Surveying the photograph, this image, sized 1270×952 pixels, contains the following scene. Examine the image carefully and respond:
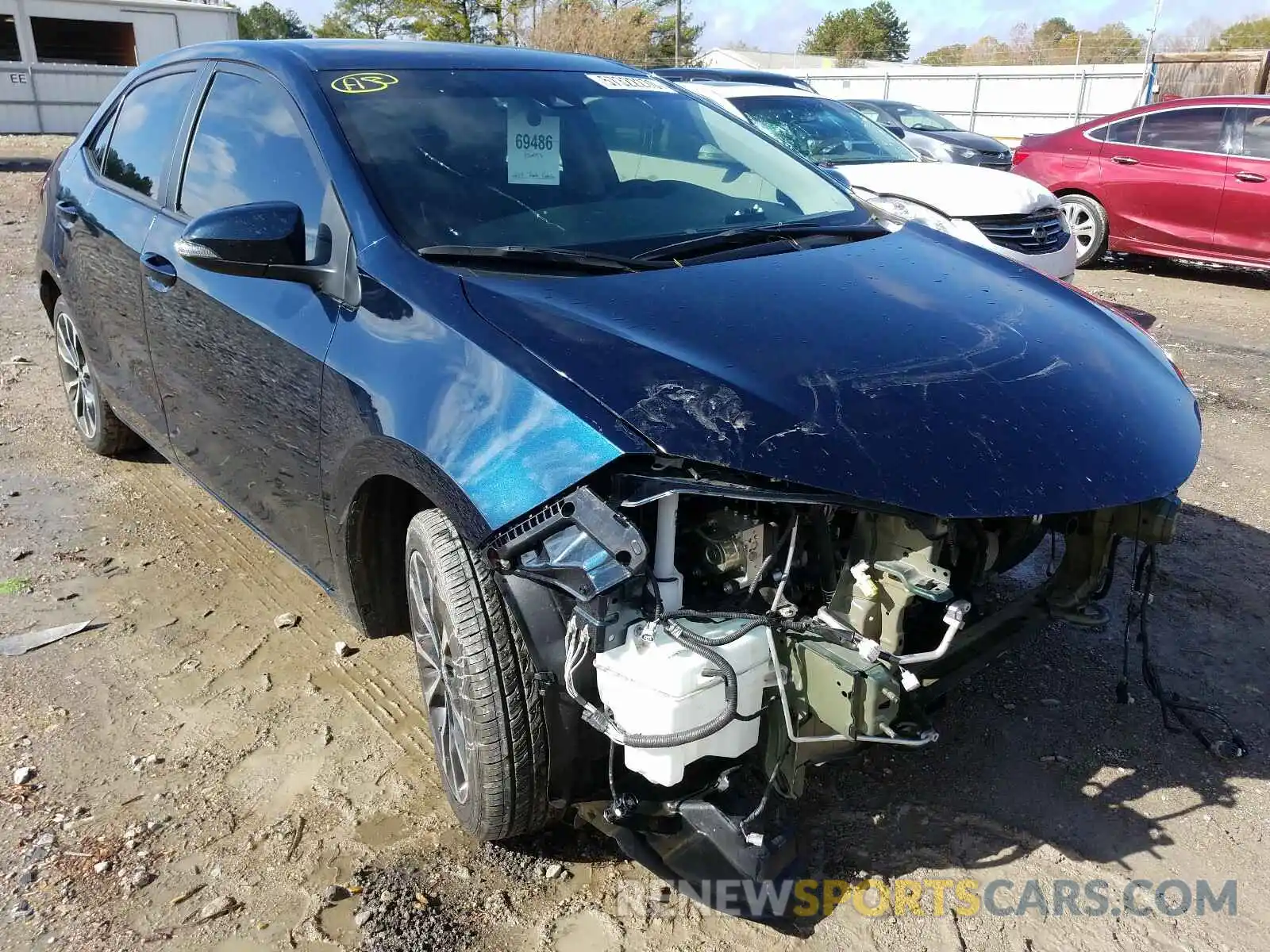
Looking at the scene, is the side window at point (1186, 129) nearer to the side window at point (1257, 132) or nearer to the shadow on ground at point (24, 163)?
the side window at point (1257, 132)

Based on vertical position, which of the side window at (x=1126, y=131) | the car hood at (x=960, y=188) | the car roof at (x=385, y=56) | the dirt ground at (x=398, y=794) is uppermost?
the car roof at (x=385, y=56)

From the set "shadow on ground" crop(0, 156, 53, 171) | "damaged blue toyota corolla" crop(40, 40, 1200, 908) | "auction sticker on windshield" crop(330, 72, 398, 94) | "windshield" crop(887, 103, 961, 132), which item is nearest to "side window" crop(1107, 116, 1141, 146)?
"windshield" crop(887, 103, 961, 132)

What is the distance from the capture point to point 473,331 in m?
2.28

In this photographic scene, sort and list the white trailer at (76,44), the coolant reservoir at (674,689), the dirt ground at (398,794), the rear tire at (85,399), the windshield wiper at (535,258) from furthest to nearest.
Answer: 1. the white trailer at (76,44)
2. the rear tire at (85,399)
3. the windshield wiper at (535,258)
4. the dirt ground at (398,794)
5. the coolant reservoir at (674,689)

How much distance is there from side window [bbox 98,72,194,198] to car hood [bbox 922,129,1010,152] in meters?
11.1

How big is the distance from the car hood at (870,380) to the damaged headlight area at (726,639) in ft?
0.31

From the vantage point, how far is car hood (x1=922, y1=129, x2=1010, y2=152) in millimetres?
13391

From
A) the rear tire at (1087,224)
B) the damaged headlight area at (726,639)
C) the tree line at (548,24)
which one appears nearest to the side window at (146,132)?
the damaged headlight area at (726,639)

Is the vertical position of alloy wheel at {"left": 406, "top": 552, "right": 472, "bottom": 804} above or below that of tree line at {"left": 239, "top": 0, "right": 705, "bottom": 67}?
below

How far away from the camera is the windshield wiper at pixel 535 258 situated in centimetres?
254

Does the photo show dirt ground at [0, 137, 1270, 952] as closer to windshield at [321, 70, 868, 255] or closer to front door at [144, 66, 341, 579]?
front door at [144, 66, 341, 579]

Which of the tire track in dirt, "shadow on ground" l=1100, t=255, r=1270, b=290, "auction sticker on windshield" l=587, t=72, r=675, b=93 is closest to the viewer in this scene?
the tire track in dirt

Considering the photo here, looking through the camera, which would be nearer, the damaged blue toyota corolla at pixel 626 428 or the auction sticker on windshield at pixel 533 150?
the damaged blue toyota corolla at pixel 626 428

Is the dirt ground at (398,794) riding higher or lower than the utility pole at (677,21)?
lower
